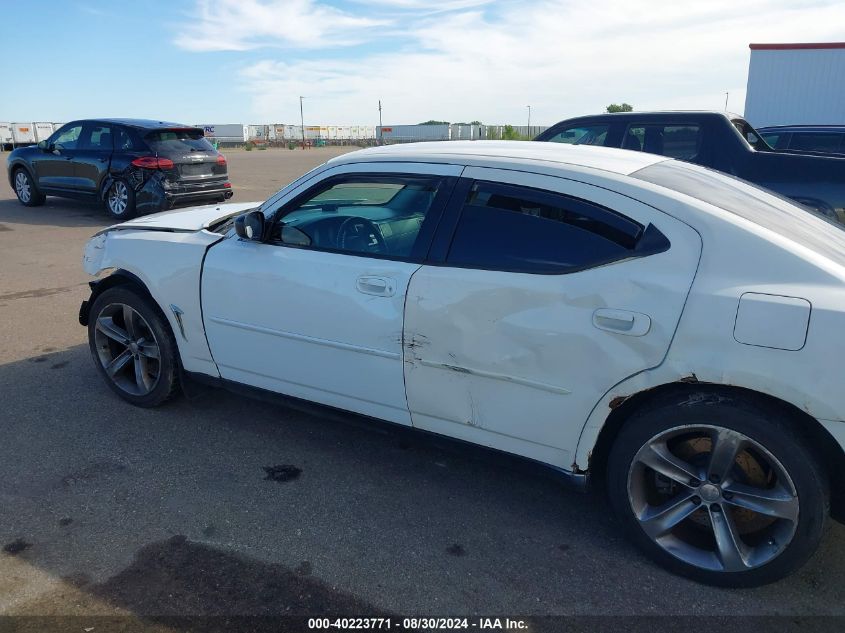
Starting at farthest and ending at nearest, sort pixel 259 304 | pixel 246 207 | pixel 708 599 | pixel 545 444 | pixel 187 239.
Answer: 1. pixel 246 207
2. pixel 187 239
3. pixel 259 304
4. pixel 545 444
5. pixel 708 599

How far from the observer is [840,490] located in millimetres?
2387

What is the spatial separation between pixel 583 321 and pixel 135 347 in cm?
288

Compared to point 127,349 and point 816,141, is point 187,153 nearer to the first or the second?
point 127,349

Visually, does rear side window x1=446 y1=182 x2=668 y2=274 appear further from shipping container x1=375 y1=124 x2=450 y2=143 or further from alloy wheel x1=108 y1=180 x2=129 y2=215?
shipping container x1=375 y1=124 x2=450 y2=143

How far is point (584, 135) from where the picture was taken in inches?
296

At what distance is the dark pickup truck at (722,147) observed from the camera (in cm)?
540

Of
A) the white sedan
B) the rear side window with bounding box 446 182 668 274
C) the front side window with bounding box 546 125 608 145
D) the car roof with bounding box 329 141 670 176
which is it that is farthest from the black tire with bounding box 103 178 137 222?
the rear side window with bounding box 446 182 668 274

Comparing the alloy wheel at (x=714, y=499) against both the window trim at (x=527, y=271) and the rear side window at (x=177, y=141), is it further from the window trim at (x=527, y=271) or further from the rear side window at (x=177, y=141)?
the rear side window at (x=177, y=141)

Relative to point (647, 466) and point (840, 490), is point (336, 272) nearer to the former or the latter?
point (647, 466)

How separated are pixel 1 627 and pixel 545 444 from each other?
219 centimetres

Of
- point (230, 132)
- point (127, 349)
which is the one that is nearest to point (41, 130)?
point (230, 132)

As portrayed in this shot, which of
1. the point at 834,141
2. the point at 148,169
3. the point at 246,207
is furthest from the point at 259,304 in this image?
the point at 834,141

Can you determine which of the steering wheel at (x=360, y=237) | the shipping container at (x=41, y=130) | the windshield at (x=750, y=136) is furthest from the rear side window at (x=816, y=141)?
the shipping container at (x=41, y=130)

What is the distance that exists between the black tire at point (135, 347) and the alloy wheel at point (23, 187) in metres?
11.1
